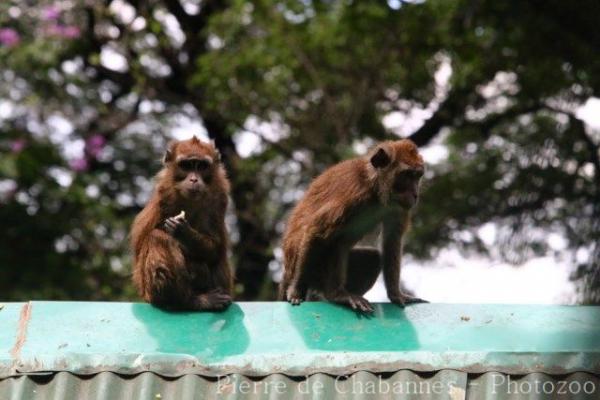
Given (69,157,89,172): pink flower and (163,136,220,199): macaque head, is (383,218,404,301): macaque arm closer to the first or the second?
(163,136,220,199): macaque head

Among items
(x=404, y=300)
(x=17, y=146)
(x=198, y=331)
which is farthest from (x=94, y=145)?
(x=198, y=331)

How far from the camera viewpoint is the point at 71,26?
16359 mm

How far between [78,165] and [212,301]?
9.63m

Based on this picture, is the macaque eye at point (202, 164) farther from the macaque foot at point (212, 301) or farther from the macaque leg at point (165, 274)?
the macaque foot at point (212, 301)

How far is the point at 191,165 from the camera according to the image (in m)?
8.09

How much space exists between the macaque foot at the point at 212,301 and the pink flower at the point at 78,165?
933cm

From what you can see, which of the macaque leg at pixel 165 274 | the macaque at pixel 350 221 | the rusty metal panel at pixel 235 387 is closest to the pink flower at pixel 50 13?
the macaque at pixel 350 221

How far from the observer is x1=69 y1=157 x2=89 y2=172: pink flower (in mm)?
16188

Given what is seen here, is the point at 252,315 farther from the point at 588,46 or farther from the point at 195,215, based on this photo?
the point at 588,46

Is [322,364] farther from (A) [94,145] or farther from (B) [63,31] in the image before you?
(A) [94,145]

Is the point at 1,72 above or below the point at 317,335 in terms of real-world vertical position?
above

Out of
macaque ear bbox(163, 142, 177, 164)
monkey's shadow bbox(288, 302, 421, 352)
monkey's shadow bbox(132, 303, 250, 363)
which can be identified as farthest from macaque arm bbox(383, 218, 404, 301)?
macaque ear bbox(163, 142, 177, 164)

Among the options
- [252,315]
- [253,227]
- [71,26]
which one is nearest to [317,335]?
[252,315]

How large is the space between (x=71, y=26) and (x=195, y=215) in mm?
9295
